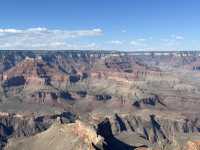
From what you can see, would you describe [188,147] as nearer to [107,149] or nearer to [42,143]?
[107,149]

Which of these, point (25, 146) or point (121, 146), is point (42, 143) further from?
point (121, 146)

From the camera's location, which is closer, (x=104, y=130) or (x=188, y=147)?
(x=188, y=147)

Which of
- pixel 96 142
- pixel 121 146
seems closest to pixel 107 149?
pixel 96 142

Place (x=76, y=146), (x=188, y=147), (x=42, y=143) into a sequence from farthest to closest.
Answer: (x=42, y=143)
(x=76, y=146)
(x=188, y=147)

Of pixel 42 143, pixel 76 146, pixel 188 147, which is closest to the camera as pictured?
pixel 188 147

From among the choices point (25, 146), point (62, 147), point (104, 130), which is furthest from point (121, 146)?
point (25, 146)

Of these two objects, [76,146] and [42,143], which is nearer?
[76,146]

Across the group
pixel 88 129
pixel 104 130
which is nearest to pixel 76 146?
pixel 88 129
